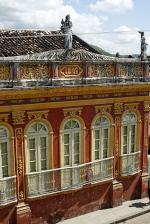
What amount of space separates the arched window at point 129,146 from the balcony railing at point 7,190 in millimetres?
4882

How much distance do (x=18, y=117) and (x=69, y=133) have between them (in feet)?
7.42

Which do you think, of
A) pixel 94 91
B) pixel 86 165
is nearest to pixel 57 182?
pixel 86 165

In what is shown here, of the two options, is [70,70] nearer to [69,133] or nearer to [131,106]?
[69,133]

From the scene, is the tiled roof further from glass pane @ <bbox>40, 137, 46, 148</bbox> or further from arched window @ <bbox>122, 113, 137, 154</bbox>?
arched window @ <bbox>122, 113, 137, 154</bbox>

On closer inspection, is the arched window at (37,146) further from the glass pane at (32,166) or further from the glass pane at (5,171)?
the glass pane at (5,171)

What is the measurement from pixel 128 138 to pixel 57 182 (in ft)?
12.4

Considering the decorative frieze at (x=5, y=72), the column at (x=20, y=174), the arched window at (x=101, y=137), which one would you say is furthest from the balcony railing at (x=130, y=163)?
the decorative frieze at (x=5, y=72)

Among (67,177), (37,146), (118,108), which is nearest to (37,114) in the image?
(37,146)

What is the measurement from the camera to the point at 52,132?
13453 mm

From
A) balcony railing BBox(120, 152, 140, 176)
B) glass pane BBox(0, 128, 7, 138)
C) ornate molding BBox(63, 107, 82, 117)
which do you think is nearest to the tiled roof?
ornate molding BBox(63, 107, 82, 117)

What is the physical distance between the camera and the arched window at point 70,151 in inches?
545

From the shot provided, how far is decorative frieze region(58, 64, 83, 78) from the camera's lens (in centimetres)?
1316

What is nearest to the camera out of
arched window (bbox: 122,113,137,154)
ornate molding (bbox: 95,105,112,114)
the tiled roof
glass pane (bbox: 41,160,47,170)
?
glass pane (bbox: 41,160,47,170)

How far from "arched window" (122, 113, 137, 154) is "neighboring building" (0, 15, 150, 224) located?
0.14 ft
